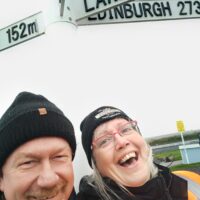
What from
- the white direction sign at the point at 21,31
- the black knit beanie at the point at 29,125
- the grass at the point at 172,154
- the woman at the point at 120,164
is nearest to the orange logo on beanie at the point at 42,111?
the black knit beanie at the point at 29,125

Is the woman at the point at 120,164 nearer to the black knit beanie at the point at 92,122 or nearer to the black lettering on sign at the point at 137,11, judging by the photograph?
the black knit beanie at the point at 92,122

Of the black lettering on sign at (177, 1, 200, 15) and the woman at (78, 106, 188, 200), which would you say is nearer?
the woman at (78, 106, 188, 200)

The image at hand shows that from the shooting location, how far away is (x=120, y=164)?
129 cm

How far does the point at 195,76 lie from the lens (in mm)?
1588

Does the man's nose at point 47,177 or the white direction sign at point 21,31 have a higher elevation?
the white direction sign at point 21,31

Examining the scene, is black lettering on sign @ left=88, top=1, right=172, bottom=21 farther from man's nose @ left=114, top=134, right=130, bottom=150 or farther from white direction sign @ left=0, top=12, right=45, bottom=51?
man's nose @ left=114, top=134, right=130, bottom=150

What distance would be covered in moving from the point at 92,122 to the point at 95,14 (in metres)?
0.45

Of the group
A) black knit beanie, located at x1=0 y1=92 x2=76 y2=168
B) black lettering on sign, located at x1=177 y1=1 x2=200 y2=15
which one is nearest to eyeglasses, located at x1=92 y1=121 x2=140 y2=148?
black knit beanie, located at x1=0 y1=92 x2=76 y2=168

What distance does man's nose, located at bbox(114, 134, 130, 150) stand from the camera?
126cm

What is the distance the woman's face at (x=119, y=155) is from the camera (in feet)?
4.15

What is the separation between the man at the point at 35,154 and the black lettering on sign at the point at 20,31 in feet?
1.80

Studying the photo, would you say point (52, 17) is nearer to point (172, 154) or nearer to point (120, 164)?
point (120, 164)

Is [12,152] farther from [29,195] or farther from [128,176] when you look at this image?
[128,176]

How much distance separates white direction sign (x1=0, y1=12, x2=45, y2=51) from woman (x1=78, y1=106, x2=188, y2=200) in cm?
43
